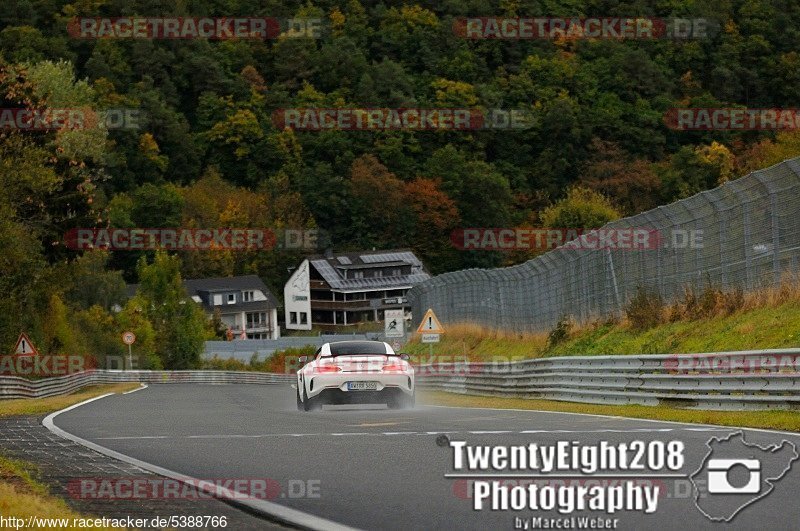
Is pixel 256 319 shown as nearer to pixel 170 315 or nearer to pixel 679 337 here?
pixel 170 315

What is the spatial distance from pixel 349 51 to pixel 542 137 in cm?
3128

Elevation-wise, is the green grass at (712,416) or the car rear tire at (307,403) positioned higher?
the car rear tire at (307,403)

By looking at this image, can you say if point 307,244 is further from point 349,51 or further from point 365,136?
point 349,51

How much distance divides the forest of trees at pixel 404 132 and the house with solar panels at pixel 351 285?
12.4 ft

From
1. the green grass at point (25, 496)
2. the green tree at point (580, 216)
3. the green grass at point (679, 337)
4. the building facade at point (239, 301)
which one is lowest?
the green grass at point (25, 496)

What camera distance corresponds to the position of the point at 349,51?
18038cm

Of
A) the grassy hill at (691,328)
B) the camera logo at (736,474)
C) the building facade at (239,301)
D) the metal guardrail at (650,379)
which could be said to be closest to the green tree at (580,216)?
the building facade at (239,301)

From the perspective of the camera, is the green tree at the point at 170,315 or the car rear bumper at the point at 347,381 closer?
the car rear bumper at the point at 347,381

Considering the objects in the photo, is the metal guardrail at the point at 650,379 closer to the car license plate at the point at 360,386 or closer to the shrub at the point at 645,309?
the shrub at the point at 645,309

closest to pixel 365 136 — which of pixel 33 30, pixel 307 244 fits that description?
pixel 307 244

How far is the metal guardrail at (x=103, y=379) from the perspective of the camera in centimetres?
4247

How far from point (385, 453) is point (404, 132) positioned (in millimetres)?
147268

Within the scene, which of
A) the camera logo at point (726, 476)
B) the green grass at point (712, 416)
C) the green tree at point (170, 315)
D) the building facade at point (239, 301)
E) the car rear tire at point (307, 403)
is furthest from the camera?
the building facade at point (239, 301)

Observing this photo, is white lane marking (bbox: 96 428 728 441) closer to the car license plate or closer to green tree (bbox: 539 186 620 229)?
the car license plate
